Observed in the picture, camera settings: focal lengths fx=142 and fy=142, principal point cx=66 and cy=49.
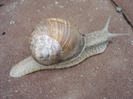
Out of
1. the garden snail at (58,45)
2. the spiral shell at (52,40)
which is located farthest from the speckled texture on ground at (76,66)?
the spiral shell at (52,40)

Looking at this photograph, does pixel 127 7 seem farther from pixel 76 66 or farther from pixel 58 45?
pixel 58 45

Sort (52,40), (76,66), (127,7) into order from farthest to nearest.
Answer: (127,7) → (76,66) → (52,40)

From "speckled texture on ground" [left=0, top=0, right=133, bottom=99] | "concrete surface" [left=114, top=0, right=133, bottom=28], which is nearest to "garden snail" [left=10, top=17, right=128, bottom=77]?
"speckled texture on ground" [left=0, top=0, right=133, bottom=99]

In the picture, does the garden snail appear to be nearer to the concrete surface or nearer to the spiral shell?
the spiral shell

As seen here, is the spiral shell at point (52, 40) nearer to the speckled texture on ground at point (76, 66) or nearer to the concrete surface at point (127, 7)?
the speckled texture on ground at point (76, 66)

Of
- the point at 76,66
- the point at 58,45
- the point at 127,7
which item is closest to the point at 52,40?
the point at 58,45

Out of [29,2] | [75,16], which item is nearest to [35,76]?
[75,16]

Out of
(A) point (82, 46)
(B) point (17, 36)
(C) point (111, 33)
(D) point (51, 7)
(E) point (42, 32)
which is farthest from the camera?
(D) point (51, 7)

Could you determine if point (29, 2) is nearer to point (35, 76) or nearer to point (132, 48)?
point (35, 76)
